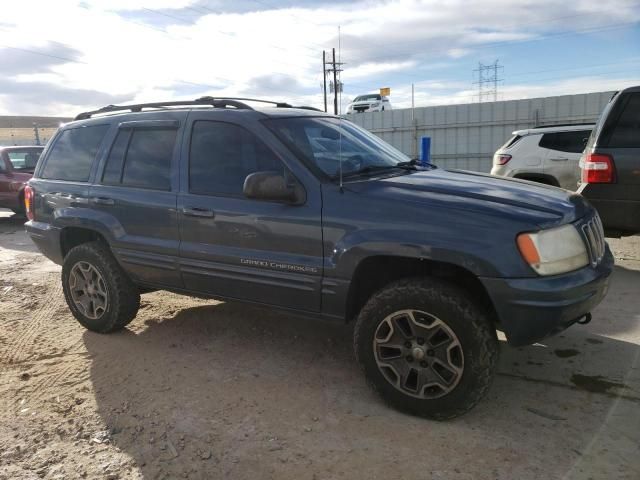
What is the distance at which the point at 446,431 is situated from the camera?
2.90 metres

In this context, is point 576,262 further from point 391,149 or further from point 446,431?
point 391,149

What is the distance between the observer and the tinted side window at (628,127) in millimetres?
5402

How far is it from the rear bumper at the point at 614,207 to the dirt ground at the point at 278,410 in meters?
1.12

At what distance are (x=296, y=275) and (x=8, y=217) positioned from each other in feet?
38.2

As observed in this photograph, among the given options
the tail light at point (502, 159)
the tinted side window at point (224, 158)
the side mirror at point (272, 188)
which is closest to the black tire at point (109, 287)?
the tinted side window at point (224, 158)

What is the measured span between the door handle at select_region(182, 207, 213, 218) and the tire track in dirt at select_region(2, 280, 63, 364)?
174cm

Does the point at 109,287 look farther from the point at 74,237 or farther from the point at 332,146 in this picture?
the point at 332,146

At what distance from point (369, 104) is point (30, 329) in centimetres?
2498

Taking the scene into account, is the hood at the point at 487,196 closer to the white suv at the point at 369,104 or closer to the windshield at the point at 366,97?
the white suv at the point at 369,104

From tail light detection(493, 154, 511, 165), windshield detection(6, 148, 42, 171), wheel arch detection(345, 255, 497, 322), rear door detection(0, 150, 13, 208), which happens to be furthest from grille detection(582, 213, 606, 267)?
windshield detection(6, 148, 42, 171)

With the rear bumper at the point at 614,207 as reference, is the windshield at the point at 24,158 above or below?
above

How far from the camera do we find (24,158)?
11727mm

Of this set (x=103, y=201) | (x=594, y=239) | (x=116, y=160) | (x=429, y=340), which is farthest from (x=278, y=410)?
(x=116, y=160)

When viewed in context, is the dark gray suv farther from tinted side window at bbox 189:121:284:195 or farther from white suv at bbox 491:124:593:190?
tinted side window at bbox 189:121:284:195
